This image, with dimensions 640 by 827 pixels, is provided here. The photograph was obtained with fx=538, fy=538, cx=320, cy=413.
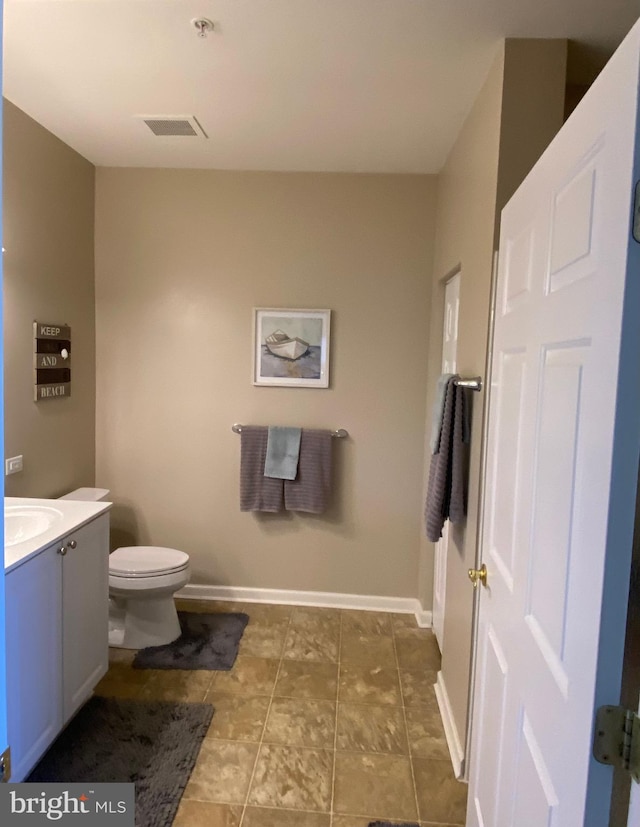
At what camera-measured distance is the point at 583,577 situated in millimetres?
820

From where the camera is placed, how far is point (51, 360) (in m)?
2.76

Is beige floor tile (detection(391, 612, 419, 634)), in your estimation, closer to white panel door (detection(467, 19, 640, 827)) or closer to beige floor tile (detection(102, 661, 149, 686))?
beige floor tile (detection(102, 661, 149, 686))

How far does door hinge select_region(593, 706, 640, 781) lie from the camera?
0.73 meters

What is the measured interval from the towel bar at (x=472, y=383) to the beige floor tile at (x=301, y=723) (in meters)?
1.50

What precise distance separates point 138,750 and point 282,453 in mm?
1611

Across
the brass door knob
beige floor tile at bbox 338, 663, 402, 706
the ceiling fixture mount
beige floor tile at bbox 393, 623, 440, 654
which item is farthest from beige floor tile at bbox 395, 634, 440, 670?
the ceiling fixture mount

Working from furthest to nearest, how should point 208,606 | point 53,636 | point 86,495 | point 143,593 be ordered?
point 208,606, point 86,495, point 143,593, point 53,636

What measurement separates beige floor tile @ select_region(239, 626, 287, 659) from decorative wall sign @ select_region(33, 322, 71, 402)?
1.64 meters

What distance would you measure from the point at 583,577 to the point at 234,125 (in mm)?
2490

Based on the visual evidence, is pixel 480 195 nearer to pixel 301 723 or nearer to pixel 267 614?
pixel 301 723

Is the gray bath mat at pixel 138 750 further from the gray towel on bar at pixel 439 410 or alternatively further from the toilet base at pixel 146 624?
the gray towel on bar at pixel 439 410

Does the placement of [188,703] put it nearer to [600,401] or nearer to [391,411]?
[391,411]

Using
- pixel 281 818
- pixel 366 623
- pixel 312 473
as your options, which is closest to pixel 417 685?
pixel 366 623

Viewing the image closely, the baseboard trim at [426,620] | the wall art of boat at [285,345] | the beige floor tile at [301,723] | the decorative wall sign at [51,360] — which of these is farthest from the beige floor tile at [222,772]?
the wall art of boat at [285,345]
